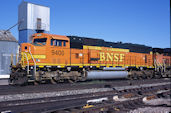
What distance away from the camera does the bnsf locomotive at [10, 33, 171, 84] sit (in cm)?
1280

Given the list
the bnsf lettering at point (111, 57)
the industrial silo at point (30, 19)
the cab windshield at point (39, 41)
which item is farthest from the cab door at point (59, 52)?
the industrial silo at point (30, 19)

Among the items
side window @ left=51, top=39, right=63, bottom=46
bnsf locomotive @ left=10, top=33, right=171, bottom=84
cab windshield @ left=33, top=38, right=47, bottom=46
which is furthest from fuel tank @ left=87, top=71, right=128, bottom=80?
cab windshield @ left=33, top=38, right=47, bottom=46

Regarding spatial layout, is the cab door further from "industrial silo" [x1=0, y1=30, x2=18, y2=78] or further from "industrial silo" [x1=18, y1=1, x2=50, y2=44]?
"industrial silo" [x1=18, y1=1, x2=50, y2=44]

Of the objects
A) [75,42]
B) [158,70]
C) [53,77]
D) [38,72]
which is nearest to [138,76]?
[158,70]

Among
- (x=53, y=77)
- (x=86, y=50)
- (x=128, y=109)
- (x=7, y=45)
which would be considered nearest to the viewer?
(x=128, y=109)

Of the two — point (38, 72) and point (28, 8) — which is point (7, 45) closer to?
point (28, 8)

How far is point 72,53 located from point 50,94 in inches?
212

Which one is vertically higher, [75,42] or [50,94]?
[75,42]

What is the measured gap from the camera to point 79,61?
15242 millimetres

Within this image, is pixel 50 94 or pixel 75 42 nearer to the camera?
pixel 50 94

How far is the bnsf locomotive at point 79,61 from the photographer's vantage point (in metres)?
12.8

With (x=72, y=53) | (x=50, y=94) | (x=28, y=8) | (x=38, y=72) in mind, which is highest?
(x=28, y=8)

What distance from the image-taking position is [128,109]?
21.1 ft

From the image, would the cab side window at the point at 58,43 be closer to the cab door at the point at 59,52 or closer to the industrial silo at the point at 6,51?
the cab door at the point at 59,52
